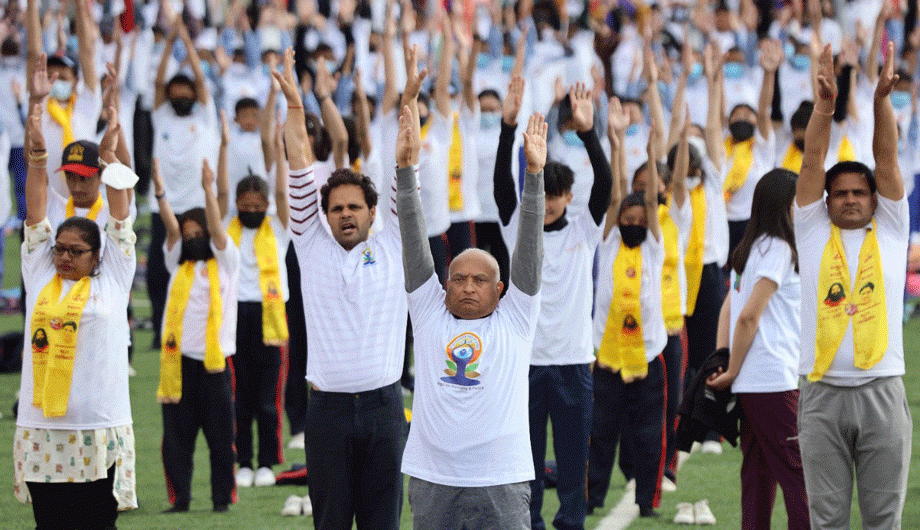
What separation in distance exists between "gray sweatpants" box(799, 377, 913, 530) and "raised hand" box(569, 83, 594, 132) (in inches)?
58.1

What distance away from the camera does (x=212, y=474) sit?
7672 mm

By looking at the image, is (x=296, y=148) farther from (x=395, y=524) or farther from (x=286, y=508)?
(x=286, y=508)

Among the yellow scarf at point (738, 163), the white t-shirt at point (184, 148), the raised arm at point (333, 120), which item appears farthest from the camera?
the white t-shirt at point (184, 148)

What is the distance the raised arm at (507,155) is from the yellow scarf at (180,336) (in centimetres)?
195

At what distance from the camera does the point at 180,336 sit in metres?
7.71

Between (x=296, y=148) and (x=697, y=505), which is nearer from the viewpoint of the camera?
(x=296, y=148)

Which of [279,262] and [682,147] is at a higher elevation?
[682,147]

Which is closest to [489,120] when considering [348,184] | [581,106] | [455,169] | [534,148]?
[455,169]

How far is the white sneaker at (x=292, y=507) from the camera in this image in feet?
24.7

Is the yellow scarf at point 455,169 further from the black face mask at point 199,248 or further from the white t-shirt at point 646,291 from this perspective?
the black face mask at point 199,248

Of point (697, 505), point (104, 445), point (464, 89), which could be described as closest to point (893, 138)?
point (697, 505)

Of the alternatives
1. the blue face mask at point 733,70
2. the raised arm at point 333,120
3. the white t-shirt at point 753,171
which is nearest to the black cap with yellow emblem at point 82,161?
the raised arm at point 333,120

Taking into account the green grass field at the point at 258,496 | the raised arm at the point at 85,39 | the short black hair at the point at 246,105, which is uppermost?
the raised arm at the point at 85,39

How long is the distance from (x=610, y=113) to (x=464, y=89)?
11.9 feet
